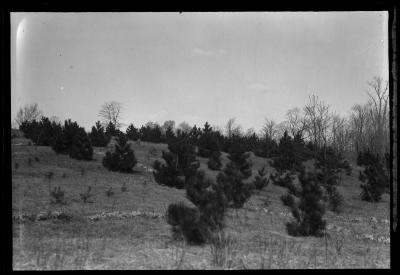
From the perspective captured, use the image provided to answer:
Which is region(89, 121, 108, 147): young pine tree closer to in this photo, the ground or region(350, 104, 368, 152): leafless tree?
the ground

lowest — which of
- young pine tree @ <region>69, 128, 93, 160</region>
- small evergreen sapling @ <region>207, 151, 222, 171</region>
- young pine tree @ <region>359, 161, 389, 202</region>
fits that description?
Answer: young pine tree @ <region>359, 161, 389, 202</region>

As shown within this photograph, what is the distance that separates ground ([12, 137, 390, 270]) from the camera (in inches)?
239

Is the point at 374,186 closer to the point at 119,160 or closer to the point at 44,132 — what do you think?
the point at 119,160

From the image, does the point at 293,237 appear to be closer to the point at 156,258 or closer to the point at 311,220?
the point at 311,220

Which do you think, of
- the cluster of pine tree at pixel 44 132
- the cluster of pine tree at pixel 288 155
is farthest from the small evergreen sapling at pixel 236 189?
the cluster of pine tree at pixel 44 132

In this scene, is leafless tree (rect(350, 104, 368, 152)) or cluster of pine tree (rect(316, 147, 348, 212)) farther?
leafless tree (rect(350, 104, 368, 152))

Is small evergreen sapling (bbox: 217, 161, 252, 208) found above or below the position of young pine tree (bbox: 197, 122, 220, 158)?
below

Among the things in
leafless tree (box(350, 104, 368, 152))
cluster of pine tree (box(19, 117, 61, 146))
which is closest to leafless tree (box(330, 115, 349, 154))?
leafless tree (box(350, 104, 368, 152))

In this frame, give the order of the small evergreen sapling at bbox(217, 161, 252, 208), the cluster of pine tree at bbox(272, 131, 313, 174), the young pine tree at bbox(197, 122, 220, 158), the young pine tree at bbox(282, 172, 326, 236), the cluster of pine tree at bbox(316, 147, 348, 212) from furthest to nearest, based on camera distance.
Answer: the young pine tree at bbox(197, 122, 220, 158)
the cluster of pine tree at bbox(272, 131, 313, 174)
the cluster of pine tree at bbox(316, 147, 348, 212)
the small evergreen sapling at bbox(217, 161, 252, 208)
the young pine tree at bbox(282, 172, 326, 236)

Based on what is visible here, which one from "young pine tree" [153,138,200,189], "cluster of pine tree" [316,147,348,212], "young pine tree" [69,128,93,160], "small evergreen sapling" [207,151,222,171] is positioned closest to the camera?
"cluster of pine tree" [316,147,348,212]

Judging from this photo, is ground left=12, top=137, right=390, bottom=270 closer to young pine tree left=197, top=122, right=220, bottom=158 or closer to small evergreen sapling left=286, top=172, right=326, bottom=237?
small evergreen sapling left=286, top=172, right=326, bottom=237
